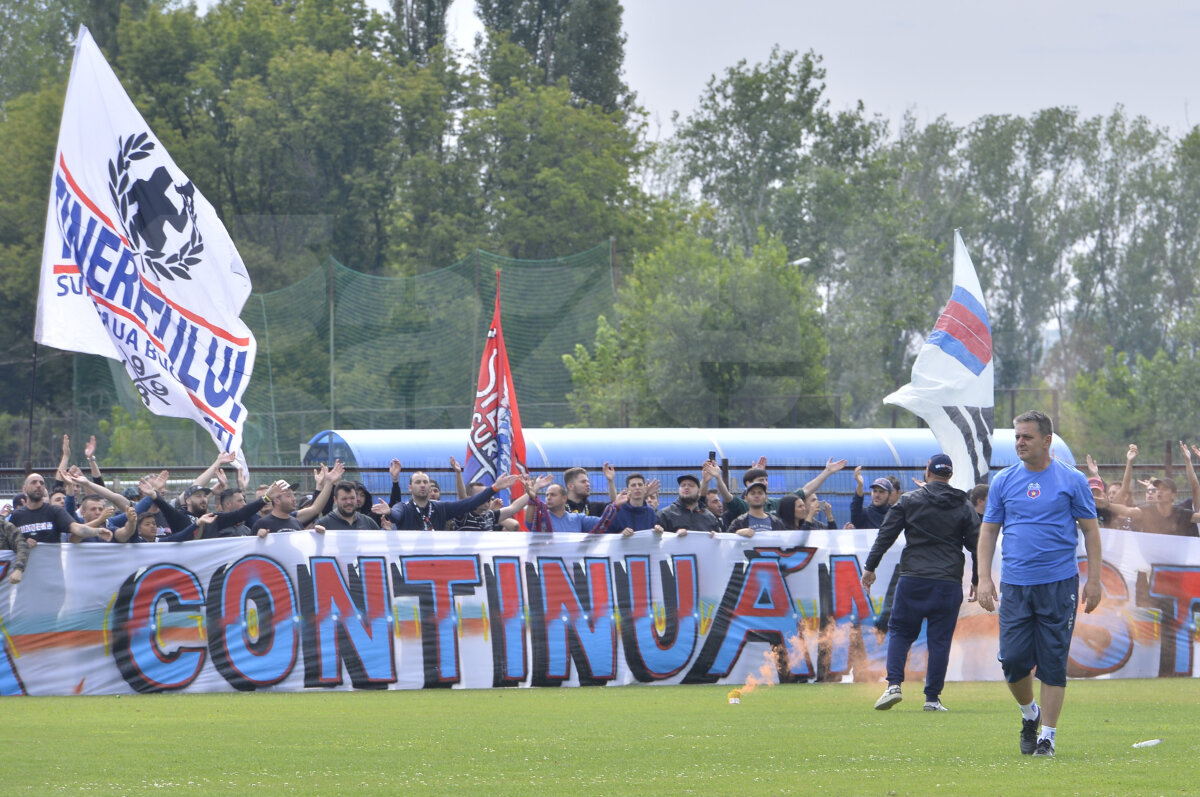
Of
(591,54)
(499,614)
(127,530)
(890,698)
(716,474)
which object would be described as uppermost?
(591,54)

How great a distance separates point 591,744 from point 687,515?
6.40 m

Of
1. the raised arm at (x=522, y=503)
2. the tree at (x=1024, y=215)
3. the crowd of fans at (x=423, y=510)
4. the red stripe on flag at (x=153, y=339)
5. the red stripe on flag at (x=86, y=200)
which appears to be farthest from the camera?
the tree at (x=1024, y=215)

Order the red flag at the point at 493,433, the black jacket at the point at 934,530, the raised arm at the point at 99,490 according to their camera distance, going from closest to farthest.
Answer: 1. the black jacket at the point at 934,530
2. the raised arm at the point at 99,490
3. the red flag at the point at 493,433

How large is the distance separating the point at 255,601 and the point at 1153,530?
890 centimetres

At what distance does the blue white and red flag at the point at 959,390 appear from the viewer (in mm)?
16562

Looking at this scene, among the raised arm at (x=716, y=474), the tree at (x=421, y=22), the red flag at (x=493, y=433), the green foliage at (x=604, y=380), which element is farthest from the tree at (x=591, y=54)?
the raised arm at (x=716, y=474)

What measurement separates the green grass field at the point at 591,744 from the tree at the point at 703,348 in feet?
104

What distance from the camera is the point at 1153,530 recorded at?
1648 cm

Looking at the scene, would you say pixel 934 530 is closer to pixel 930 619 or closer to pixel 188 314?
pixel 930 619

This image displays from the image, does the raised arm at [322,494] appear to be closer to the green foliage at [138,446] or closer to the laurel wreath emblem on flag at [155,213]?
the laurel wreath emblem on flag at [155,213]

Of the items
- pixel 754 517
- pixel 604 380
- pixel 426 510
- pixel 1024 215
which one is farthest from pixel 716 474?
pixel 1024 215

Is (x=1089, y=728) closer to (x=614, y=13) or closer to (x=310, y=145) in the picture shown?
(x=310, y=145)

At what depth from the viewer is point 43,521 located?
14492mm

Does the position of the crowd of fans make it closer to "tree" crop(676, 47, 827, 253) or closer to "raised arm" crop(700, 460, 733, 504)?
"raised arm" crop(700, 460, 733, 504)
